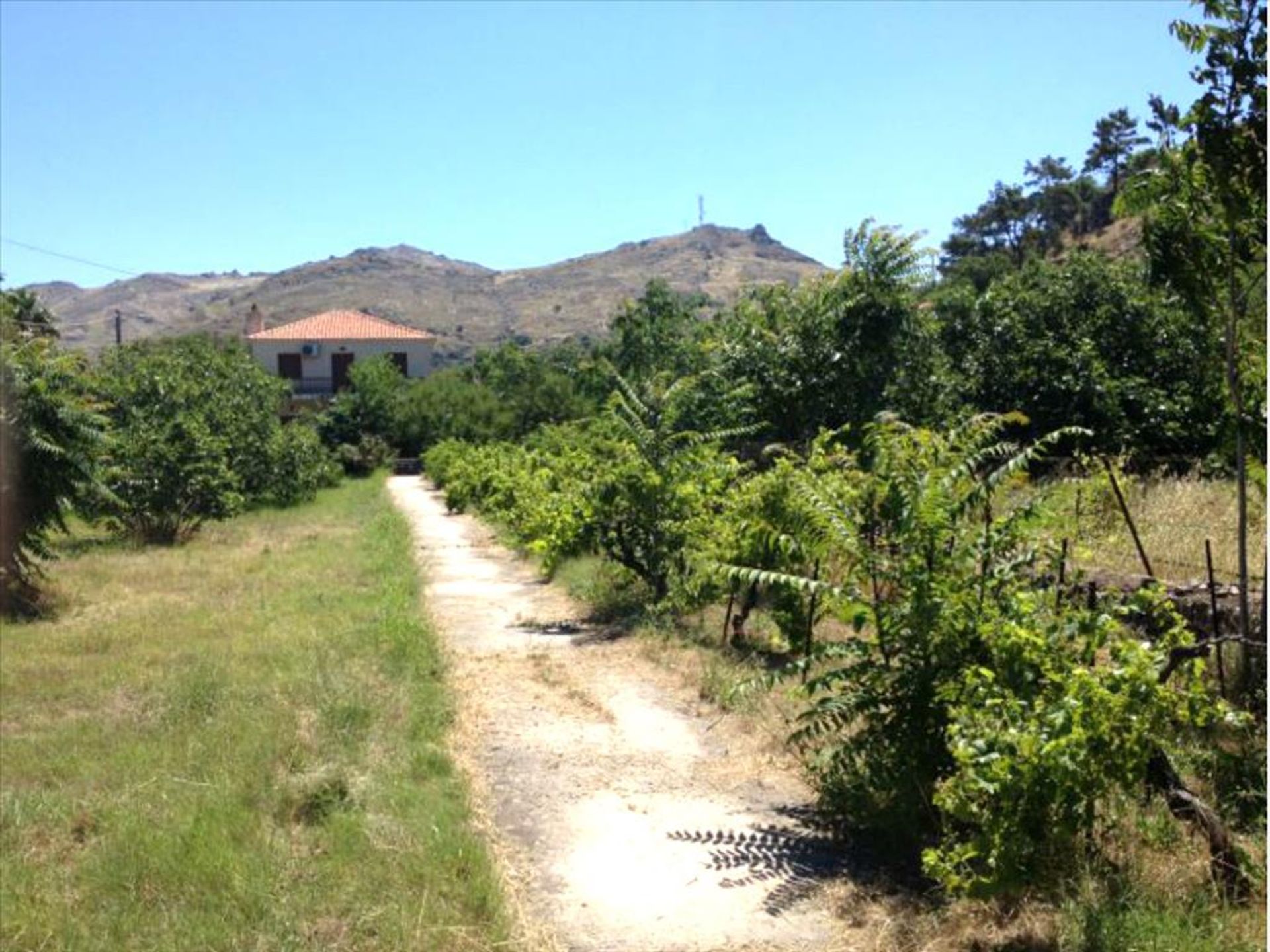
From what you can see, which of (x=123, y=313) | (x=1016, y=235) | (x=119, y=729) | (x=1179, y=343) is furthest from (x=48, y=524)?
(x=123, y=313)

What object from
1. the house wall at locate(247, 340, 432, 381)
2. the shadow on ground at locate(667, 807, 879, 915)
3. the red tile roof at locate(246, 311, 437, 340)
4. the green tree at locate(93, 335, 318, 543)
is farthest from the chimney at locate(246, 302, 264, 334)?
the shadow on ground at locate(667, 807, 879, 915)

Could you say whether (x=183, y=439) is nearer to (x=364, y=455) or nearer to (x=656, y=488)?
(x=656, y=488)

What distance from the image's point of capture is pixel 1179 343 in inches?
Answer: 723

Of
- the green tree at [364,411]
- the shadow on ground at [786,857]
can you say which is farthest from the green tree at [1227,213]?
the green tree at [364,411]

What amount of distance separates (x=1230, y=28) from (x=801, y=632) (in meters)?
4.76

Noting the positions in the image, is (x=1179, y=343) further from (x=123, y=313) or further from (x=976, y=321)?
(x=123, y=313)

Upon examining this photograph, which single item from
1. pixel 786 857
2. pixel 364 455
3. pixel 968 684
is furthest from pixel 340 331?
pixel 968 684

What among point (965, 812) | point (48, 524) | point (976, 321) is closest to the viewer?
point (965, 812)

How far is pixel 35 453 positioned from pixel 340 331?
63.8 metres

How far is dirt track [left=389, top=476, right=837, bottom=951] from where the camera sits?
16.6 ft

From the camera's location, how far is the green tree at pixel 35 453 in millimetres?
14188

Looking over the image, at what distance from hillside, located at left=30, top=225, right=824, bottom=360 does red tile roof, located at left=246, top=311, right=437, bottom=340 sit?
36374 mm

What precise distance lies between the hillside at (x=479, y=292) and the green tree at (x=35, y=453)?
101469 millimetres

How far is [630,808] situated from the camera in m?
6.46
